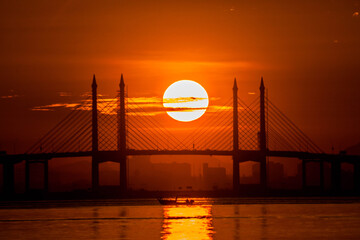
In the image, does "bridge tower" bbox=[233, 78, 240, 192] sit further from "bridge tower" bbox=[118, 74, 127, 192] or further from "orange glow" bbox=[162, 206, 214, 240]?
"orange glow" bbox=[162, 206, 214, 240]

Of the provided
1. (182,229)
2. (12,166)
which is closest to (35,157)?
(12,166)

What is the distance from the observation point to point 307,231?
55062mm

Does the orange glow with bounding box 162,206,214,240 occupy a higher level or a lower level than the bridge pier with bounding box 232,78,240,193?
lower

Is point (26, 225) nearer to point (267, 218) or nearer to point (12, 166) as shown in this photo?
point (267, 218)

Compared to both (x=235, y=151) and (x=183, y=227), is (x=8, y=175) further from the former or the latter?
(x=183, y=227)

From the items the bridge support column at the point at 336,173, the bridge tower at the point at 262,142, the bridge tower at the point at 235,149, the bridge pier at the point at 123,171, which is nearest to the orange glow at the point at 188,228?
the bridge pier at the point at 123,171

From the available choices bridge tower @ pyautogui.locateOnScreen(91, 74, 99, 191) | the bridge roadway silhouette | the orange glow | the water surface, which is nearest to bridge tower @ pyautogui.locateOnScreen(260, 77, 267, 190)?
the bridge roadway silhouette

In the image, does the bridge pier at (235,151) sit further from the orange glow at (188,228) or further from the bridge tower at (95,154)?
the orange glow at (188,228)

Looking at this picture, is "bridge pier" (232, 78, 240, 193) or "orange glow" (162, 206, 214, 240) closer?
"orange glow" (162, 206, 214, 240)

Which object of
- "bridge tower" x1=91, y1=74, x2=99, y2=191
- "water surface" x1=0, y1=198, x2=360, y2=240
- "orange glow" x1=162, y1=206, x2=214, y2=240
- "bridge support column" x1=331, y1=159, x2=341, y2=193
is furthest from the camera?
"bridge support column" x1=331, y1=159, x2=341, y2=193

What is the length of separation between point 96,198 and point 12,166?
528 inches

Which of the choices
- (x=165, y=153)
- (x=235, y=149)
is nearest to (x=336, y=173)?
(x=235, y=149)

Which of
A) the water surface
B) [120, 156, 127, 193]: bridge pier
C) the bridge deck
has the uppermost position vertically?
the bridge deck

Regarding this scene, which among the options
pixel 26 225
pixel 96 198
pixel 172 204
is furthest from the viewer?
pixel 96 198
